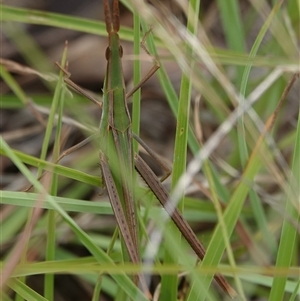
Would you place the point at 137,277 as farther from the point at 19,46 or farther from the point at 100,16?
the point at 100,16

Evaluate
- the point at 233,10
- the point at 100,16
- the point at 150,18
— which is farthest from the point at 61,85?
the point at 100,16

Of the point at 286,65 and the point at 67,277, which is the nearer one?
the point at 286,65

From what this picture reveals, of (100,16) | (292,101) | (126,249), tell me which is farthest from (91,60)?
(126,249)

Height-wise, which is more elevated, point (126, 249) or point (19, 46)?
point (19, 46)

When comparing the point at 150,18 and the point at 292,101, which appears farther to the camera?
the point at 292,101

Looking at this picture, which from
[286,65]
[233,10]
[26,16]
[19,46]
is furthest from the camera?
[19,46]

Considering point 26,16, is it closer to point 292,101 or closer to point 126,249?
point 126,249

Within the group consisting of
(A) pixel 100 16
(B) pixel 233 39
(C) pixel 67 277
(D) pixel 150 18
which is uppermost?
(A) pixel 100 16

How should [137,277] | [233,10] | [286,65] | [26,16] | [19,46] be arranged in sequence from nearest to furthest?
[137,277] → [286,65] → [26,16] → [233,10] → [19,46]

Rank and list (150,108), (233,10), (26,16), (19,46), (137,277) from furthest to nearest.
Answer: (150,108)
(19,46)
(233,10)
(26,16)
(137,277)
